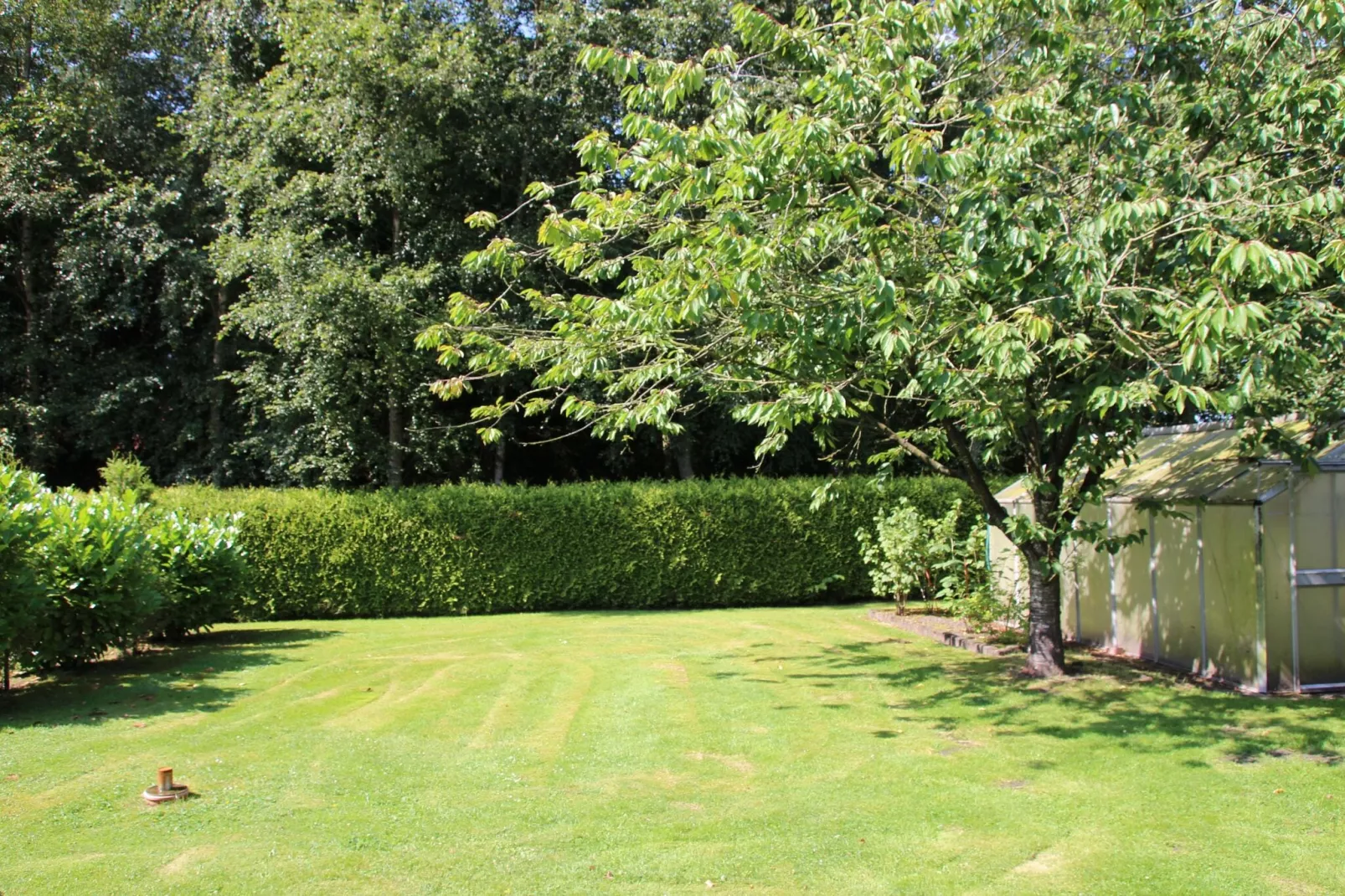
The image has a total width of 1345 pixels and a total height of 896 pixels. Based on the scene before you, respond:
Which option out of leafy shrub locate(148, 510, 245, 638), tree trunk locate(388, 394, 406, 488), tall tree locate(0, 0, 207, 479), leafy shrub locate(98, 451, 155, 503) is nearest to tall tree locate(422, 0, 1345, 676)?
leafy shrub locate(148, 510, 245, 638)

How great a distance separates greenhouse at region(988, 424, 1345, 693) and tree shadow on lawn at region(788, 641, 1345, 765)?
376 mm

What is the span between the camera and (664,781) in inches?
245

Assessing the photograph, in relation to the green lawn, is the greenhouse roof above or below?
above

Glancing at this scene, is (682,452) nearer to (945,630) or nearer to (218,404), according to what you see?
Answer: (945,630)

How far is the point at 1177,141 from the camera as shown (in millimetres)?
8453

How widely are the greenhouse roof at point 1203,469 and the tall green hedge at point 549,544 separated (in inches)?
215

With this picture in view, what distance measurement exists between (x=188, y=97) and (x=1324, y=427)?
22.9m

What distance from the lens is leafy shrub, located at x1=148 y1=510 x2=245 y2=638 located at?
11055 millimetres

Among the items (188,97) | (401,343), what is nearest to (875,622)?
(401,343)

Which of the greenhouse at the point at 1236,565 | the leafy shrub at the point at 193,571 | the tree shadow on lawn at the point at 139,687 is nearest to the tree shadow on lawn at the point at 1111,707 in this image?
the greenhouse at the point at 1236,565

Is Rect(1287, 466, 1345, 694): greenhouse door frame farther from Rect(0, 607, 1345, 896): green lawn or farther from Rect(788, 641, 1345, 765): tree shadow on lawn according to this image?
Rect(0, 607, 1345, 896): green lawn

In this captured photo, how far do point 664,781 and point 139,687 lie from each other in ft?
18.5

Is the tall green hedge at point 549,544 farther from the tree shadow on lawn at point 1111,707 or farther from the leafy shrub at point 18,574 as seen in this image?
the leafy shrub at point 18,574

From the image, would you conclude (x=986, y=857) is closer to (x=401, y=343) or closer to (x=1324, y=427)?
(x=1324, y=427)
